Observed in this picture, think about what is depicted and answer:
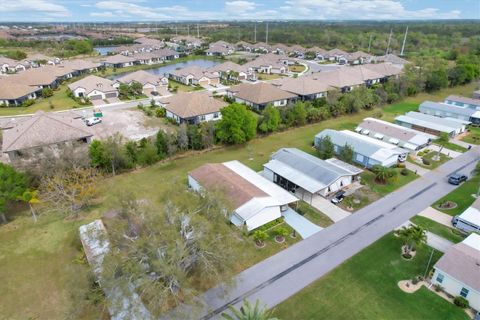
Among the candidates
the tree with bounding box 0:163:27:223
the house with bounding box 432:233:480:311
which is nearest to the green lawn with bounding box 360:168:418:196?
the house with bounding box 432:233:480:311

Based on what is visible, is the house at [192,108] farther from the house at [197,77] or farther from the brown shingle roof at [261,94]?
the house at [197,77]

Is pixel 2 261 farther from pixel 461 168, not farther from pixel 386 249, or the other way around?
pixel 461 168

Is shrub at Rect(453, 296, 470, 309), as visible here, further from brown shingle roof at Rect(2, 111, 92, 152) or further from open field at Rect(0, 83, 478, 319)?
brown shingle roof at Rect(2, 111, 92, 152)

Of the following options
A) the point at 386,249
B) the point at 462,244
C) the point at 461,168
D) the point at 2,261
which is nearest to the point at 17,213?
the point at 2,261

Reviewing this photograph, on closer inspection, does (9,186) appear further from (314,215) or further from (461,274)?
(461,274)

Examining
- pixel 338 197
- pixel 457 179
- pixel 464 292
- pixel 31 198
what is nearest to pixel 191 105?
pixel 31 198
